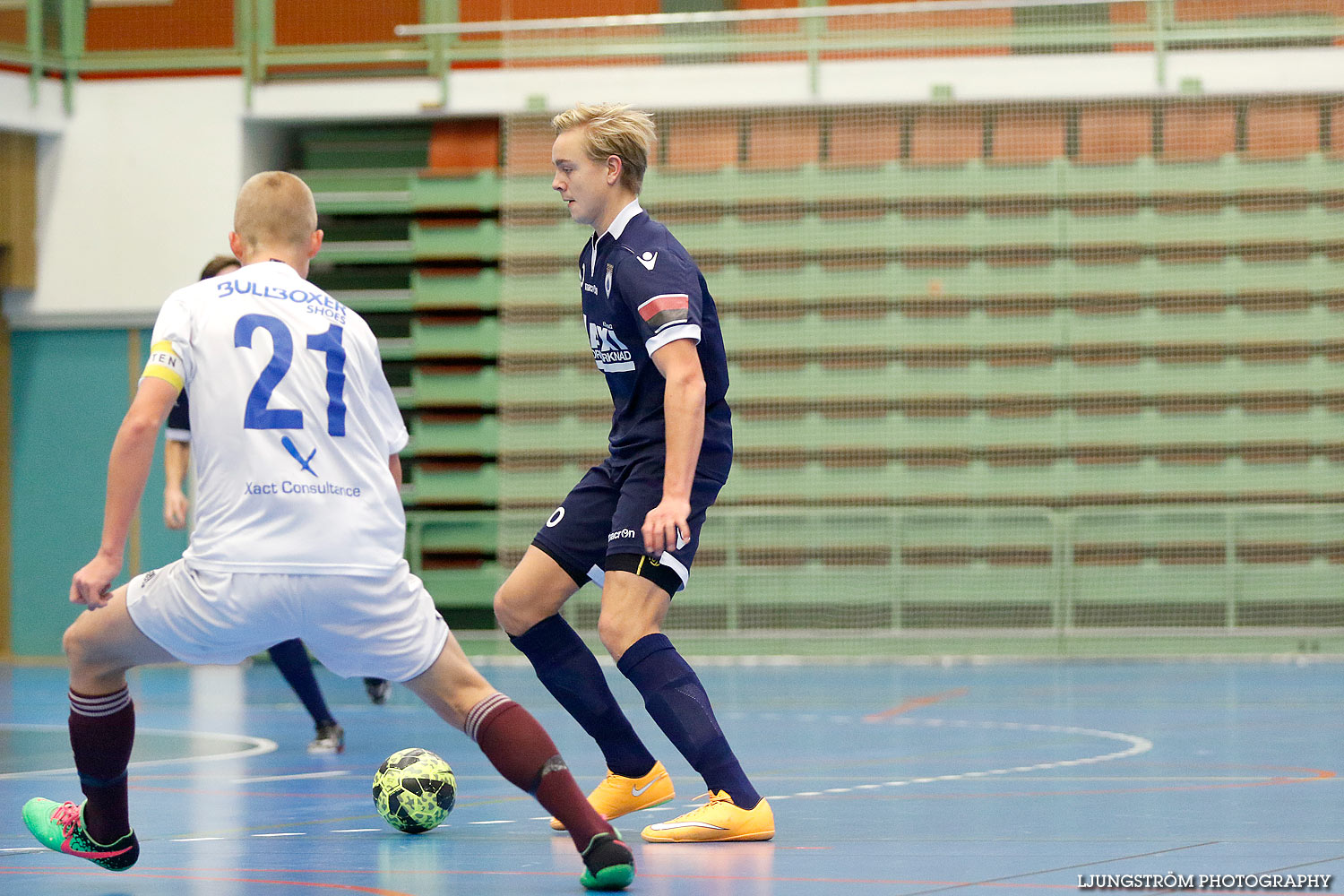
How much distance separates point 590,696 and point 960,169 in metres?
9.73

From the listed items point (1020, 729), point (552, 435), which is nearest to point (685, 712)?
point (1020, 729)

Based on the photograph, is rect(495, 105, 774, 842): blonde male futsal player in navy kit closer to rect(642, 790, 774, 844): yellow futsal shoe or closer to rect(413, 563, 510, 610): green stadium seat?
rect(642, 790, 774, 844): yellow futsal shoe

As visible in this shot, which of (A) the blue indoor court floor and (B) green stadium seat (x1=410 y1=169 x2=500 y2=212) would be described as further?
(B) green stadium seat (x1=410 y1=169 x2=500 y2=212)

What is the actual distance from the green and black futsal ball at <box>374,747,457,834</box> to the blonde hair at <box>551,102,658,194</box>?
1806 mm

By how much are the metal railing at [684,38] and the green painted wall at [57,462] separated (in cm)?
212

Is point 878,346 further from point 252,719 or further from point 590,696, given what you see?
point 590,696

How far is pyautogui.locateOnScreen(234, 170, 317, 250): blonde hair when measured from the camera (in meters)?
3.87

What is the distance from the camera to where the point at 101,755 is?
12.7ft

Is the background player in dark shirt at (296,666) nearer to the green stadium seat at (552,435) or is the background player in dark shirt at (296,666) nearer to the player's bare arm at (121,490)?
the player's bare arm at (121,490)

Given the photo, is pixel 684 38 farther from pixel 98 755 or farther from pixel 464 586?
pixel 98 755

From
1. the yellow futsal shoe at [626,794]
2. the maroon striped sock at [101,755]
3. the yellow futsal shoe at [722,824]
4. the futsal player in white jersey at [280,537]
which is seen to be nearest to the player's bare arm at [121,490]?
the futsal player in white jersey at [280,537]

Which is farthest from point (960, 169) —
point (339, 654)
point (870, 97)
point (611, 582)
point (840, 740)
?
point (339, 654)

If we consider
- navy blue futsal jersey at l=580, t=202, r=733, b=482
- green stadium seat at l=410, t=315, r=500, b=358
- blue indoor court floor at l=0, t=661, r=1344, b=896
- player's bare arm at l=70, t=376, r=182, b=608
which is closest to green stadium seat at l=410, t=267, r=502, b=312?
green stadium seat at l=410, t=315, r=500, b=358

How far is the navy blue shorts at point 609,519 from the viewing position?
4.60m
